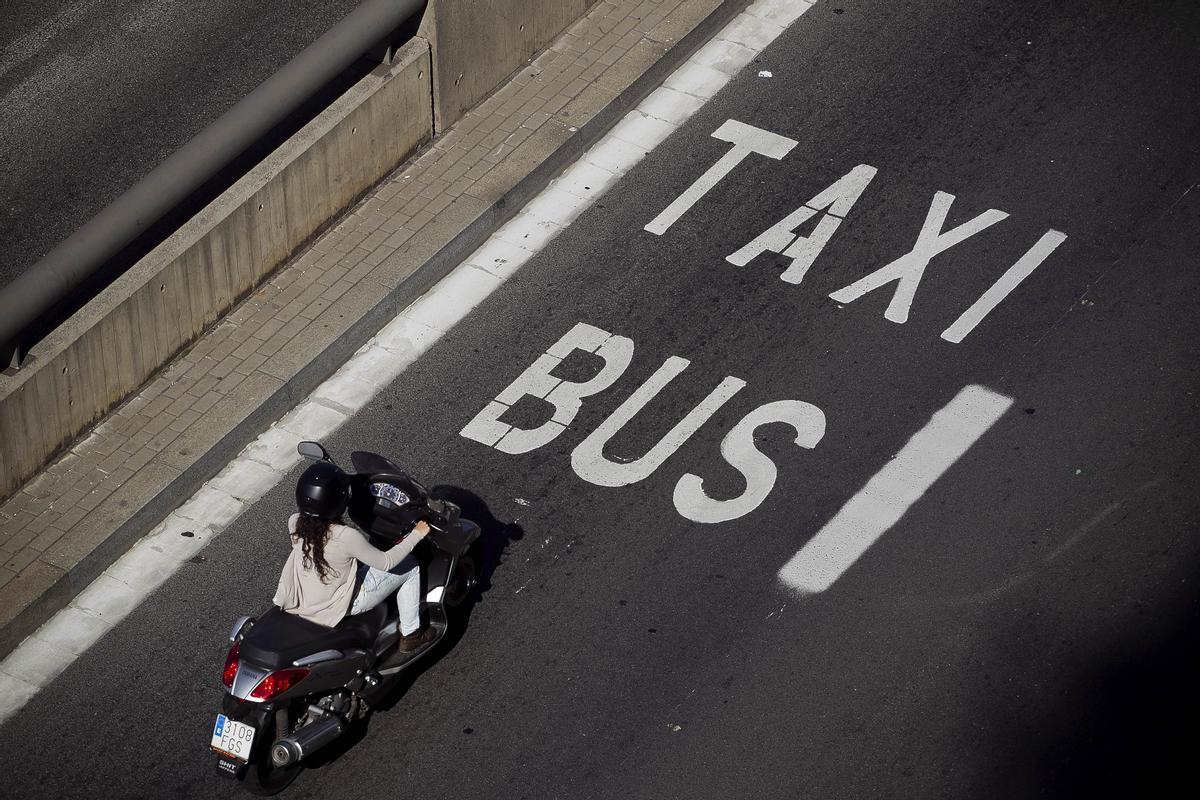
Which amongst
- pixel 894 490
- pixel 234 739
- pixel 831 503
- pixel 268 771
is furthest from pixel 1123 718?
pixel 234 739

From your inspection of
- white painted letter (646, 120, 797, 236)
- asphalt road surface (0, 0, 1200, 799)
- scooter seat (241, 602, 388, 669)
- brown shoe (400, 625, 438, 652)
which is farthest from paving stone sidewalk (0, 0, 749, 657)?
brown shoe (400, 625, 438, 652)

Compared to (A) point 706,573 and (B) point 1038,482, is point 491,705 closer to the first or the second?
(A) point 706,573

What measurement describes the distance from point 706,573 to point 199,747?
3121 mm

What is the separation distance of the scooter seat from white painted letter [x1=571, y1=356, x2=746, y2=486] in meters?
2.05

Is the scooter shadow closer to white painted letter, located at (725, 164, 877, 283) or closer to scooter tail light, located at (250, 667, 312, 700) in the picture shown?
scooter tail light, located at (250, 667, 312, 700)

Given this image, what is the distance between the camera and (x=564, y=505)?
10.5 meters

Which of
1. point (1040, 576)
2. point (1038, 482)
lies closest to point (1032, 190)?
point (1038, 482)

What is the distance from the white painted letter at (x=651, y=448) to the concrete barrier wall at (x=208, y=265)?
9.47 ft

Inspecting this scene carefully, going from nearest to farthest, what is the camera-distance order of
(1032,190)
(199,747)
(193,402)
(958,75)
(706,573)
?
(199,747) < (706,573) < (193,402) < (1032,190) < (958,75)

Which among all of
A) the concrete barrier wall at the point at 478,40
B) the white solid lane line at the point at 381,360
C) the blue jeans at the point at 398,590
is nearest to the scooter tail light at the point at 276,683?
the blue jeans at the point at 398,590

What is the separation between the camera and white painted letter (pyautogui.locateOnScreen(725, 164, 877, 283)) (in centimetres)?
1207

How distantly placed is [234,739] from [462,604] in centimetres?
182

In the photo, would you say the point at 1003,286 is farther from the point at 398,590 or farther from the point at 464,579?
the point at 398,590

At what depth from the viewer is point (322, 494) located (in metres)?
8.52
